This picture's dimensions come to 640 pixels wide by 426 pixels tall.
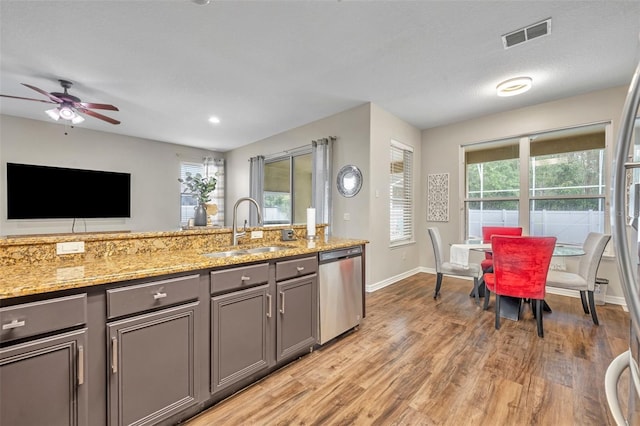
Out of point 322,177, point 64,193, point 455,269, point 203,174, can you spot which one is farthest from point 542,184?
point 64,193

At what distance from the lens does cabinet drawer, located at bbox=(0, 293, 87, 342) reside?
3.38 feet

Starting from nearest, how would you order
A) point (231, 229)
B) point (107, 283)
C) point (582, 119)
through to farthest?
point (107, 283) → point (231, 229) → point (582, 119)

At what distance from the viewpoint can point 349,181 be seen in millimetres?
4309

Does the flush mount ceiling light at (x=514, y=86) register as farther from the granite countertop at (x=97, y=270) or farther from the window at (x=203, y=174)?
the window at (x=203, y=174)

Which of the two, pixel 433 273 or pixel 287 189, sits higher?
pixel 287 189

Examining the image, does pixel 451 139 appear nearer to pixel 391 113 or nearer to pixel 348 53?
pixel 391 113

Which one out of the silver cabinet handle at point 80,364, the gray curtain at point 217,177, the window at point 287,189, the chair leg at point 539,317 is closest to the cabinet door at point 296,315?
the silver cabinet handle at point 80,364

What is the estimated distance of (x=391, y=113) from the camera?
14.6ft

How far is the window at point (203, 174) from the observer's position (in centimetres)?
654

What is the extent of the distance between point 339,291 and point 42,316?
1914mm

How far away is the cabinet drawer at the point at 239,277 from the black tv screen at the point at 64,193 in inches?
202

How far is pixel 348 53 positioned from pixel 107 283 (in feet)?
9.10

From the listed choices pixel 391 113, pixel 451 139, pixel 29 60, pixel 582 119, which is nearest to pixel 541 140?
pixel 582 119

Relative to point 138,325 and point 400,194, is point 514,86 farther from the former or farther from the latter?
point 138,325
